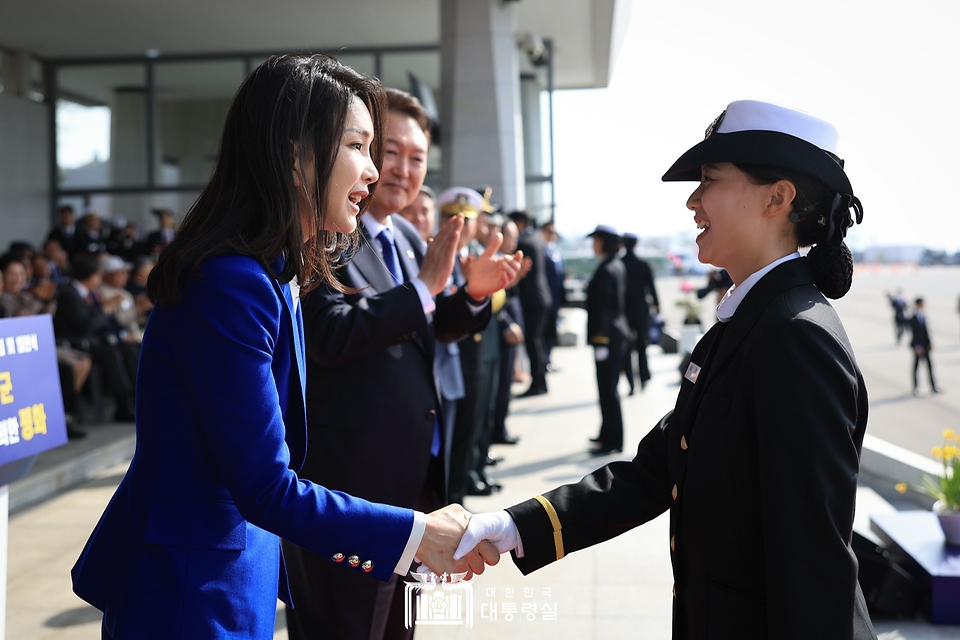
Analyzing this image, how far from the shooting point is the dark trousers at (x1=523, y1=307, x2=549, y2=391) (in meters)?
10.5

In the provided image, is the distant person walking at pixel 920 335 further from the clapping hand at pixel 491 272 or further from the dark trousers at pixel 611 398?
the clapping hand at pixel 491 272

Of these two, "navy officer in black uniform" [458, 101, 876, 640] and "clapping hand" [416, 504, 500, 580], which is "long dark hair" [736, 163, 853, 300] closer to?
"navy officer in black uniform" [458, 101, 876, 640]

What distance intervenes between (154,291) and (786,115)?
127 centimetres

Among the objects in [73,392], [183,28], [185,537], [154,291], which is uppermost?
[183,28]

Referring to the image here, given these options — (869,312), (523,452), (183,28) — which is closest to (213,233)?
(523,452)

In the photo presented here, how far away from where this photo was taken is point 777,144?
5.49ft

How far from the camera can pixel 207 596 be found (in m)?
1.42

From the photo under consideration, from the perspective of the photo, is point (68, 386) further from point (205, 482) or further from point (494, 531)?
point (205, 482)

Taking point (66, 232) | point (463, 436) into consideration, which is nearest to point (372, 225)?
point (463, 436)

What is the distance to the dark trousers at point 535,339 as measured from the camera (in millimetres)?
10469

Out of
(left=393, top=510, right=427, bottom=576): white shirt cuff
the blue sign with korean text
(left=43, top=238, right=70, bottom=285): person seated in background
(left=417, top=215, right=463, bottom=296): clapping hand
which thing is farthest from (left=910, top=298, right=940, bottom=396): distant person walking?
(left=393, top=510, right=427, bottom=576): white shirt cuff

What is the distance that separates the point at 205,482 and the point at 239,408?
16 centimetres

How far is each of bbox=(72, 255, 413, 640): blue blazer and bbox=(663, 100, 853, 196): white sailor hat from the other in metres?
0.94

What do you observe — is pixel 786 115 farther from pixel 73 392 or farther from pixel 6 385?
pixel 73 392
